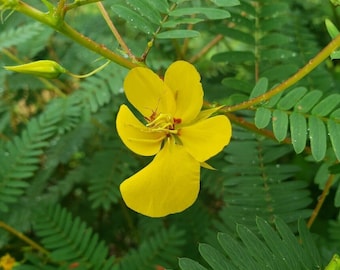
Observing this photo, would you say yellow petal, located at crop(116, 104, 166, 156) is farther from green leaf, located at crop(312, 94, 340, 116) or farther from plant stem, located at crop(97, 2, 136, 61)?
green leaf, located at crop(312, 94, 340, 116)

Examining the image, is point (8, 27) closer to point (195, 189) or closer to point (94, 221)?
point (94, 221)

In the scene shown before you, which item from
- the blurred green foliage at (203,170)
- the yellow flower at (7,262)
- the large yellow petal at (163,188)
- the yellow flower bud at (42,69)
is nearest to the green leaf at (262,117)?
the blurred green foliage at (203,170)

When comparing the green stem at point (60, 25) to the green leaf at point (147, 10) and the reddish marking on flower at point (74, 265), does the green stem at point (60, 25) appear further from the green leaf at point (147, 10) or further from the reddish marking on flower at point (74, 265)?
the reddish marking on flower at point (74, 265)

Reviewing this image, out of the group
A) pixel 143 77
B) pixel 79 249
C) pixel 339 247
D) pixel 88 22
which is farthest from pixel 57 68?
pixel 88 22

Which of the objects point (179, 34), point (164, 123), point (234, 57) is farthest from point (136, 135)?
point (234, 57)

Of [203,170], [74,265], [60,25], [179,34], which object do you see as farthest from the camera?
[203,170]

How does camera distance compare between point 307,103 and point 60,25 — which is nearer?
point 60,25

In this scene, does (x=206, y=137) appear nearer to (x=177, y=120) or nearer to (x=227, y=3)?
(x=177, y=120)
